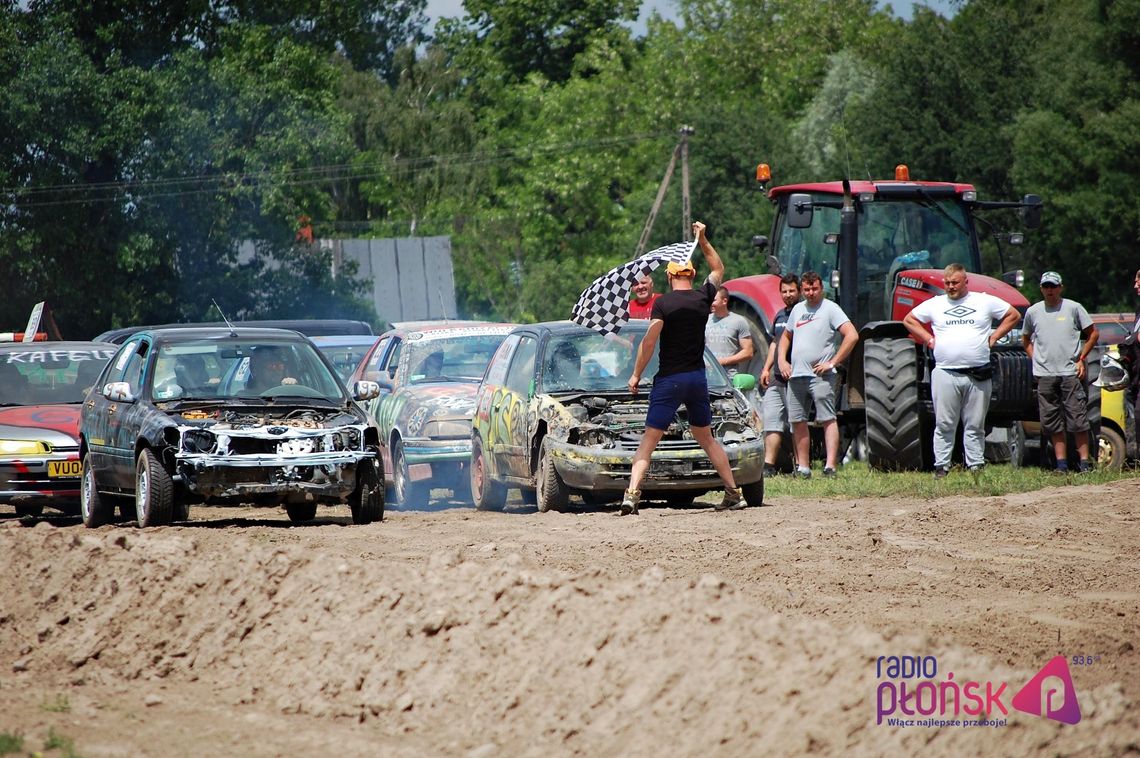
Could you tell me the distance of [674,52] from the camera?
69.3m

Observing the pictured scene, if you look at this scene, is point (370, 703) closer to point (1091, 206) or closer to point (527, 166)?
point (1091, 206)

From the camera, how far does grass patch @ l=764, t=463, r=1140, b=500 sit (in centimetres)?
1296

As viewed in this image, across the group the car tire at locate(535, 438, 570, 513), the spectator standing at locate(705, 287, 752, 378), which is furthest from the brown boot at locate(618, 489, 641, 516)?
the spectator standing at locate(705, 287, 752, 378)

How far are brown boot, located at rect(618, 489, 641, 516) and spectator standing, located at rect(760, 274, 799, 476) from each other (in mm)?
3486

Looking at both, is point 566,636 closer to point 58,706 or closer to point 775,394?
point 58,706

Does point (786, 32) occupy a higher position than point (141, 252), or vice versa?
point (786, 32)

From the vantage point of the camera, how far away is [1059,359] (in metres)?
14.3

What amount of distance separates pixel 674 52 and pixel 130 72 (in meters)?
31.3

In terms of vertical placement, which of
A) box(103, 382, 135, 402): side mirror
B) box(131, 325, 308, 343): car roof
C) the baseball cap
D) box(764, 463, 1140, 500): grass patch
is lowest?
box(764, 463, 1140, 500): grass patch

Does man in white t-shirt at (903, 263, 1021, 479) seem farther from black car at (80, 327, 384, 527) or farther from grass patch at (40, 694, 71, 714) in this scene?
grass patch at (40, 694, 71, 714)

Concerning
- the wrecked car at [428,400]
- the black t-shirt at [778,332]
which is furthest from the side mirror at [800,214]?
the wrecked car at [428,400]

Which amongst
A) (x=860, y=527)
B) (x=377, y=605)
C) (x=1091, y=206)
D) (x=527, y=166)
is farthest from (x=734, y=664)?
(x=527, y=166)

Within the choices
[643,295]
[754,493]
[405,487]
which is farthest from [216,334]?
[754,493]

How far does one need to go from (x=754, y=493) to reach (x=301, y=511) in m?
3.68
